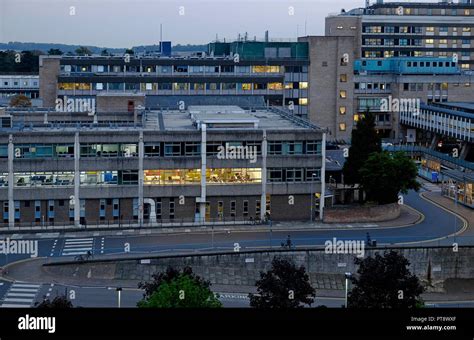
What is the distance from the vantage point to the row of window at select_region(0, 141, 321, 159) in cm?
3822

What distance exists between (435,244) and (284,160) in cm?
929

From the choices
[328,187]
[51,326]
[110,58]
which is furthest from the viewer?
[110,58]

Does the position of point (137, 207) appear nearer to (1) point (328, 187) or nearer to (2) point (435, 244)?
(1) point (328, 187)

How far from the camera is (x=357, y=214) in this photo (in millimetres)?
39406

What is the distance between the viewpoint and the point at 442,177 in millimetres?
49781

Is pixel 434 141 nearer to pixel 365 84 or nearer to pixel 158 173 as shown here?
pixel 365 84

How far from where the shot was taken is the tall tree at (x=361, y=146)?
137ft

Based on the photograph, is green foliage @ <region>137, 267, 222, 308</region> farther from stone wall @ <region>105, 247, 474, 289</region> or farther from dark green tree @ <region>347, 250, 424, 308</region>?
stone wall @ <region>105, 247, 474, 289</region>

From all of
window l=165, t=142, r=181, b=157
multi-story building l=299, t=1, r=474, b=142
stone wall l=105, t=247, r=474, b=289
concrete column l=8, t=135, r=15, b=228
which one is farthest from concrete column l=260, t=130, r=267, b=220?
multi-story building l=299, t=1, r=474, b=142

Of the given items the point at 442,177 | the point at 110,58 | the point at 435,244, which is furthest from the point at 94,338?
the point at 110,58

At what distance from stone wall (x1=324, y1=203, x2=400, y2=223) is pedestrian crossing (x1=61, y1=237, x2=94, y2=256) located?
39.7ft

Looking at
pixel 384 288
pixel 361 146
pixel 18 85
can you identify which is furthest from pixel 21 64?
pixel 384 288

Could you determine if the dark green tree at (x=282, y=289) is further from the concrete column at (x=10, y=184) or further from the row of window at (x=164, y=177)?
the concrete column at (x=10, y=184)

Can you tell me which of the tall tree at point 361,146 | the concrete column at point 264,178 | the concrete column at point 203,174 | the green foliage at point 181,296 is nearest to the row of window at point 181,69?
the tall tree at point 361,146
